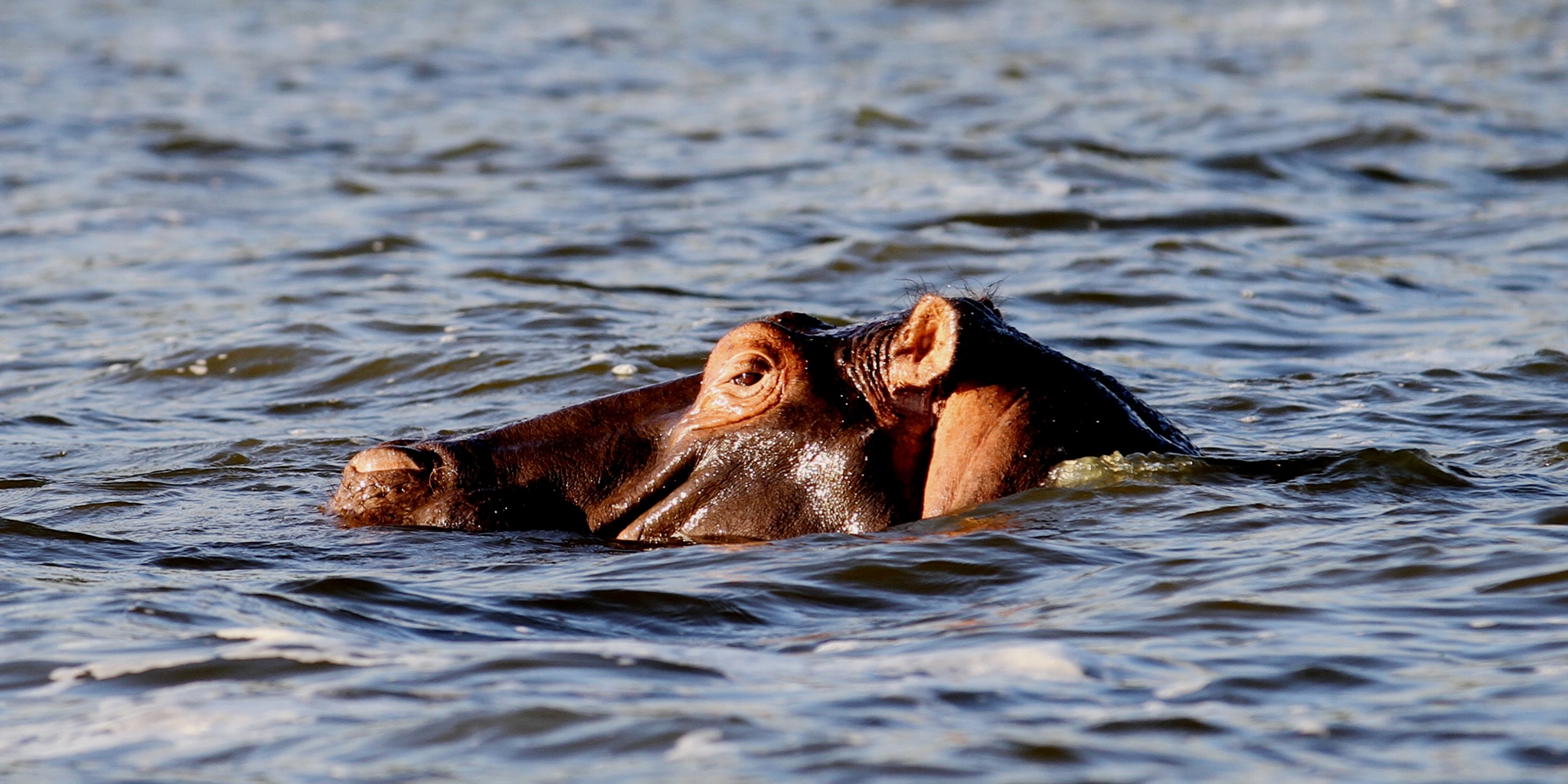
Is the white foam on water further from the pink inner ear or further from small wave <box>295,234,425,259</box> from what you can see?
small wave <box>295,234,425,259</box>

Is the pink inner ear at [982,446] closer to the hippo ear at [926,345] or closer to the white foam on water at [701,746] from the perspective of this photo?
the hippo ear at [926,345]

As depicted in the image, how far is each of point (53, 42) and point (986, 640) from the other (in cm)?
2431

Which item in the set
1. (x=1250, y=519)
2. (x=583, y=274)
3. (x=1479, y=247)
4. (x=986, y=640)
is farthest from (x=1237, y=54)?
(x=986, y=640)

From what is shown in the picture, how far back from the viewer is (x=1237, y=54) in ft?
79.9

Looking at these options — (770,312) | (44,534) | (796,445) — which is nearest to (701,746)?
(796,445)

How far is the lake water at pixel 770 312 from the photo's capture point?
4.59m

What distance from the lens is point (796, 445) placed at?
6.28 metres

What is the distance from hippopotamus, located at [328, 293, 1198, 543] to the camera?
20.3 feet

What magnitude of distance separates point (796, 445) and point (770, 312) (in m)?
5.35

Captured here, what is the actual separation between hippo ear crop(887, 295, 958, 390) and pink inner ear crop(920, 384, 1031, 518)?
0.39 feet

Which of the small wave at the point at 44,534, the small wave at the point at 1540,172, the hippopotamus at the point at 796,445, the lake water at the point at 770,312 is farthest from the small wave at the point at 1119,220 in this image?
the small wave at the point at 44,534

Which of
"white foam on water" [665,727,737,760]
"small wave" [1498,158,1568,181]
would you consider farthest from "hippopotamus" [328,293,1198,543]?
"small wave" [1498,158,1568,181]

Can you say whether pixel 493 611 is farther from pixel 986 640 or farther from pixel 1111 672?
pixel 1111 672

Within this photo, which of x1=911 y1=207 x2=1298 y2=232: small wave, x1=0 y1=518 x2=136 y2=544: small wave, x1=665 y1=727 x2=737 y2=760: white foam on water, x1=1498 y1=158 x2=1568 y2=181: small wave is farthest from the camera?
x1=1498 y1=158 x2=1568 y2=181: small wave
